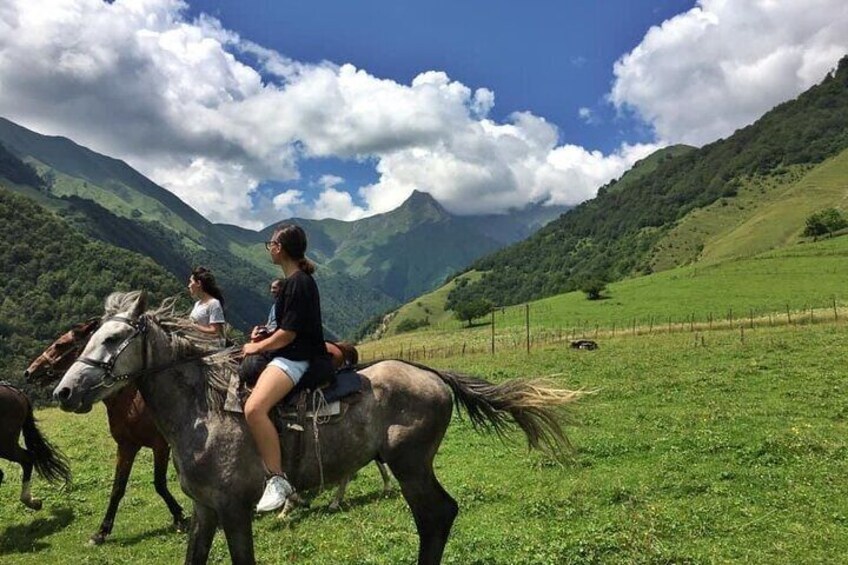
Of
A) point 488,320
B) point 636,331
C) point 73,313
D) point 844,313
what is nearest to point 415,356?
point 636,331

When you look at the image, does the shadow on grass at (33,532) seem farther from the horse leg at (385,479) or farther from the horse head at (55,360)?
the horse leg at (385,479)

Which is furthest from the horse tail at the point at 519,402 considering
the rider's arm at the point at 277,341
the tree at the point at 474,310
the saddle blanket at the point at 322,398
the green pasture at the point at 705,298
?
the tree at the point at 474,310

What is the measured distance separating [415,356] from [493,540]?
46589 millimetres

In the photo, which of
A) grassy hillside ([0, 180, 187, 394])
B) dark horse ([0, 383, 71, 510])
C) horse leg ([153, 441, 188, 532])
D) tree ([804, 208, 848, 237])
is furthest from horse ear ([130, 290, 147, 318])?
grassy hillside ([0, 180, 187, 394])

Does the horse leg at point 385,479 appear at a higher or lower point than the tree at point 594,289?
lower

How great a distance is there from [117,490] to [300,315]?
7310mm

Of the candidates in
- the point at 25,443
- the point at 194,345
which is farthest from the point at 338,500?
the point at 25,443

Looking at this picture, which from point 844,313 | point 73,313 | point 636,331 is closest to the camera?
point 844,313

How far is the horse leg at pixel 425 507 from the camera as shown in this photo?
6.78 metres

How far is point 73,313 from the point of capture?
14975cm

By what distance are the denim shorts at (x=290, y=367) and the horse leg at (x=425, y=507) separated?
5.31ft

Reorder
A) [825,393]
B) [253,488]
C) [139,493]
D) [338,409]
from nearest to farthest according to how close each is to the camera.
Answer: [253,488] < [338,409] < [139,493] < [825,393]

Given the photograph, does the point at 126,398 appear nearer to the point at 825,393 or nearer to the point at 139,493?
the point at 139,493

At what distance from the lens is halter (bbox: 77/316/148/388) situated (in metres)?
5.97
